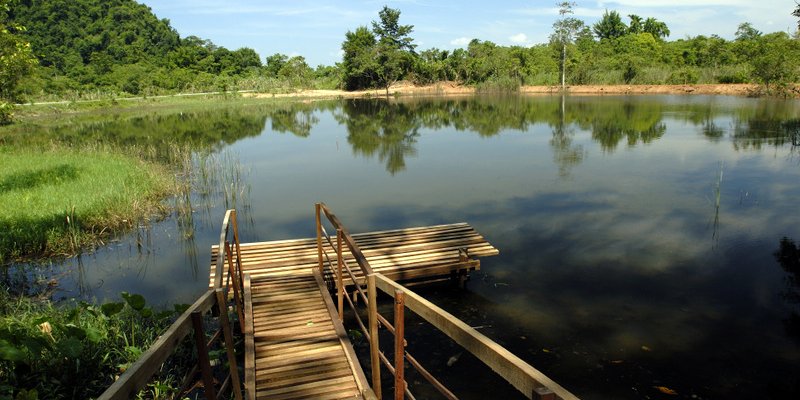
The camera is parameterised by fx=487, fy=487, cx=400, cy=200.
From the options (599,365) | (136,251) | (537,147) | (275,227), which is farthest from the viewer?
(537,147)

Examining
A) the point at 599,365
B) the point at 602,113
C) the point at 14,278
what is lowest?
the point at 599,365

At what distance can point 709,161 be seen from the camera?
1598 cm

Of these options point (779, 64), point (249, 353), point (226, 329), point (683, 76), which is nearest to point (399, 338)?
point (226, 329)

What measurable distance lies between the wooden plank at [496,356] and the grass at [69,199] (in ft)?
28.8

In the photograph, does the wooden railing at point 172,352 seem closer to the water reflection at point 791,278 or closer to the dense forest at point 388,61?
the water reflection at point 791,278

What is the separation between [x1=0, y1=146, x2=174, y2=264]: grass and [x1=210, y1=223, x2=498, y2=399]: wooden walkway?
330 centimetres

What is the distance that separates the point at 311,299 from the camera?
18.5 ft

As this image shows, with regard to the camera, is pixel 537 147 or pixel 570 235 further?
pixel 537 147

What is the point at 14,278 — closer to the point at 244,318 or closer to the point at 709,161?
the point at 244,318

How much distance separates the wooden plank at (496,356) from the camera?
1.44 metres

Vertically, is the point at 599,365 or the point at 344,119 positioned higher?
the point at 344,119

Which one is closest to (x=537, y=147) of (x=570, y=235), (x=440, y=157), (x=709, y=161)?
(x=440, y=157)

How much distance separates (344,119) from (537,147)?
53.9 ft

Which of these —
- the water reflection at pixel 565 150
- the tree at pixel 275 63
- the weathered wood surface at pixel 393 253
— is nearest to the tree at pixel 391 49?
the tree at pixel 275 63
